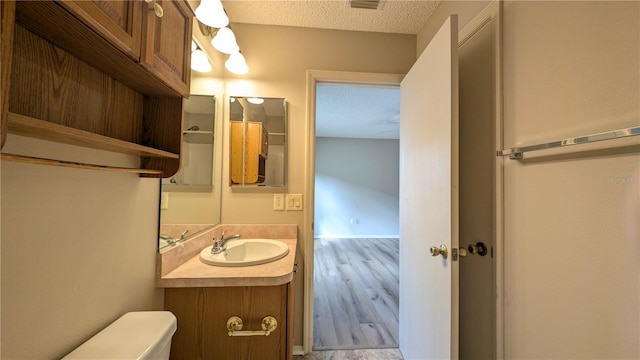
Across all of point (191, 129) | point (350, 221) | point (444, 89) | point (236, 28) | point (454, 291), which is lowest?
point (350, 221)

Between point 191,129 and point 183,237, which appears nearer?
point 183,237

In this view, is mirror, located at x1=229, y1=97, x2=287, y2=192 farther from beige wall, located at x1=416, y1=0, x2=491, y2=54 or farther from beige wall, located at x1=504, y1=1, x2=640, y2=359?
beige wall, located at x1=504, y1=1, x2=640, y2=359

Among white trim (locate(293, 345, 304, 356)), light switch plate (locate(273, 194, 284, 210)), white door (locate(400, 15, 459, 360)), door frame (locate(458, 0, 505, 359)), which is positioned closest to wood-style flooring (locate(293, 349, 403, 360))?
white trim (locate(293, 345, 304, 356))

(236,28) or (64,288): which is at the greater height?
(236,28)

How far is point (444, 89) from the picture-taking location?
956 millimetres

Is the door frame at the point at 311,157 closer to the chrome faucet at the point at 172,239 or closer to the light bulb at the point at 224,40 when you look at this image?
the light bulb at the point at 224,40

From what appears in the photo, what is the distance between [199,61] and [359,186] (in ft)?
14.9

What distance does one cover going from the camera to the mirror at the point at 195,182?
1057 millimetres

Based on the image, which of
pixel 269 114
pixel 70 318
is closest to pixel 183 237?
pixel 70 318

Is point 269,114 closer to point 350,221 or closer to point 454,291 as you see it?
point 454,291

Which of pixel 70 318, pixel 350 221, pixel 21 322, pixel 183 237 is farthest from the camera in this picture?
pixel 350 221

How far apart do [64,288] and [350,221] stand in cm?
505

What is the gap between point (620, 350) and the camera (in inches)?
21.2

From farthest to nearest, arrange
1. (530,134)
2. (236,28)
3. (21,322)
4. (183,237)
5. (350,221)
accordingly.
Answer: (350,221) < (236,28) < (183,237) < (530,134) < (21,322)
